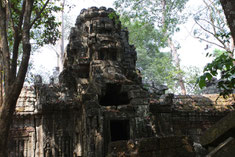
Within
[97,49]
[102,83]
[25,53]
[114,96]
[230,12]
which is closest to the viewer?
[230,12]

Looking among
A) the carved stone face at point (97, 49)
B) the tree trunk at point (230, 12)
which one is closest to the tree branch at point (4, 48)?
the carved stone face at point (97, 49)

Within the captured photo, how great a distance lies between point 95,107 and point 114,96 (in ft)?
6.24

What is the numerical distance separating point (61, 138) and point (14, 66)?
4771mm

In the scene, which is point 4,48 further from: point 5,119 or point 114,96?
point 114,96

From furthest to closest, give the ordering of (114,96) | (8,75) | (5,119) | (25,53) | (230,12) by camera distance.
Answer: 1. (114,96)
2. (25,53)
3. (8,75)
4. (5,119)
5. (230,12)

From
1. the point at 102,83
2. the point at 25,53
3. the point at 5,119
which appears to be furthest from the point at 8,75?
the point at 102,83

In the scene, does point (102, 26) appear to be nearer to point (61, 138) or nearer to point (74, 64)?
point (74, 64)

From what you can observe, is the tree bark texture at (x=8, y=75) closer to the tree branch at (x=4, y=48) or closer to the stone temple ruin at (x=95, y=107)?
the tree branch at (x=4, y=48)

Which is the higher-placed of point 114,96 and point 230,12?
point 230,12

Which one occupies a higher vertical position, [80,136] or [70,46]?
[70,46]

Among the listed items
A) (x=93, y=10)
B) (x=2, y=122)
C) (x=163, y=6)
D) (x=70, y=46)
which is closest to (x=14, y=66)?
(x=2, y=122)

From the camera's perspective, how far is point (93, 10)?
1202 cm

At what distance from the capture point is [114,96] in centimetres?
1057

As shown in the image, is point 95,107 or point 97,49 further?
point 97,49
